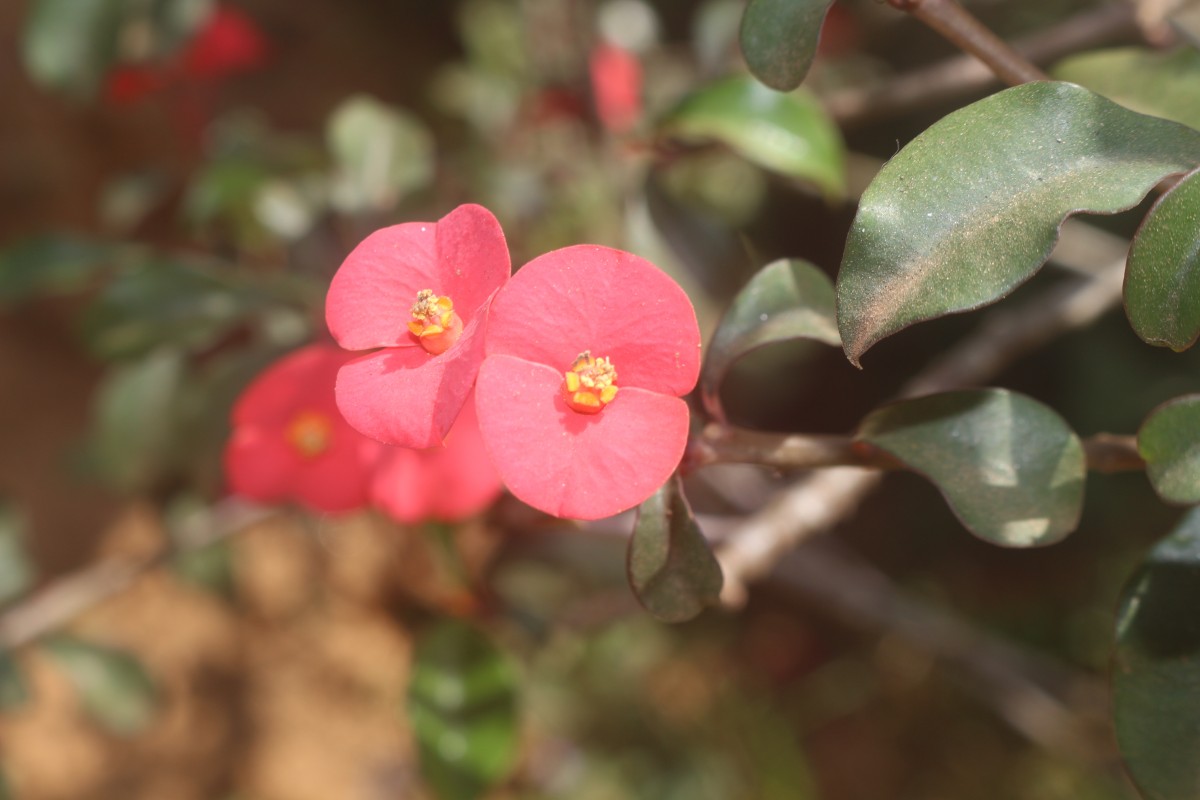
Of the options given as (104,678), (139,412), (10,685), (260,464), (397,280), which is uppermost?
(397,280)

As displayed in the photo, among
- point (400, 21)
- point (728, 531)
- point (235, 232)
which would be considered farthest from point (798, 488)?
point (400, 21)

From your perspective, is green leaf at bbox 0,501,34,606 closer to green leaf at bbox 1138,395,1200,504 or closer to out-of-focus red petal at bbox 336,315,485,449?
out-of-focus red petal at bbox 336,315,485,449

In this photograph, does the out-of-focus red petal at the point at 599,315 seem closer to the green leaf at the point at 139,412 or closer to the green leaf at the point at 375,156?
the green leaf at the point at 375,156

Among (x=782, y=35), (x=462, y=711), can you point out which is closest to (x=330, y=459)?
(x=462, y=711)

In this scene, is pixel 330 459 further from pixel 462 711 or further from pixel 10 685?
pixel 10 685

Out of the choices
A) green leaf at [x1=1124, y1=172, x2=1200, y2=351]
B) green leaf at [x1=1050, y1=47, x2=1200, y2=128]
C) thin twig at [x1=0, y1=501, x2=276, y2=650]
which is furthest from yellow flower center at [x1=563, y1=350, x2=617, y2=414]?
thin twig at [x1=0, y1=501, x2=276, y2=650]

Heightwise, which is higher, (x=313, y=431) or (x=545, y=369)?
(x=545, y=369)
